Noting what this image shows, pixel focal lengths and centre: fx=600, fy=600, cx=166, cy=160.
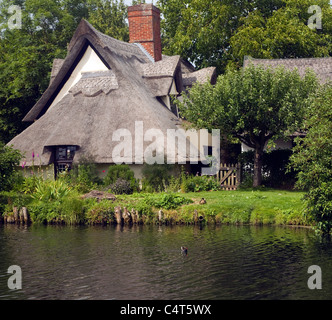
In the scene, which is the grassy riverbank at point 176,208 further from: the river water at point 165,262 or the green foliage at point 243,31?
the green foliage at point 243,31

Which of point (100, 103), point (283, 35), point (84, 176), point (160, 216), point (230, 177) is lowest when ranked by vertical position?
point (160, 216)

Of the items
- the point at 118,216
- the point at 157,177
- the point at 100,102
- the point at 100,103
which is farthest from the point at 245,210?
the point at 100,102

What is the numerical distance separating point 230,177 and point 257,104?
5450 mm

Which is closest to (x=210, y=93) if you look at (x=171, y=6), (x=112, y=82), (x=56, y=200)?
(x=112, y=82)

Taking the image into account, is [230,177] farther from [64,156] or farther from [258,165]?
[64,156]

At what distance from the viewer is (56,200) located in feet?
92.3

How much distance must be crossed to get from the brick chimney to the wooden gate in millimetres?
12914

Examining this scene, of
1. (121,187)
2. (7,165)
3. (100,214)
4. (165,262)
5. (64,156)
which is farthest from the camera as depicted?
(64,156)

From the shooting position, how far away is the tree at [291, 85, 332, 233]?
2184 centimetres

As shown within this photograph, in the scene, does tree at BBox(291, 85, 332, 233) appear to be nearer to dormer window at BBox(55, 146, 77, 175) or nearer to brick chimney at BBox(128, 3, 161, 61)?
dormer window at BBox(55, 146, 77, 175)

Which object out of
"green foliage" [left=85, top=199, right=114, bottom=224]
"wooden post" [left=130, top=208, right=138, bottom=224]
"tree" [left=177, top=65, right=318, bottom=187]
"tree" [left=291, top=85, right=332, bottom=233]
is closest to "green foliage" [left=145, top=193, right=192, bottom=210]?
"wooden post" [left=130, top=208, right=138, bottom=224]

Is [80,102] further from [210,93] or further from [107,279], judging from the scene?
[107,279]

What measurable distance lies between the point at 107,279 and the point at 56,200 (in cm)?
1184

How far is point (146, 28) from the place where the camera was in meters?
43.2
